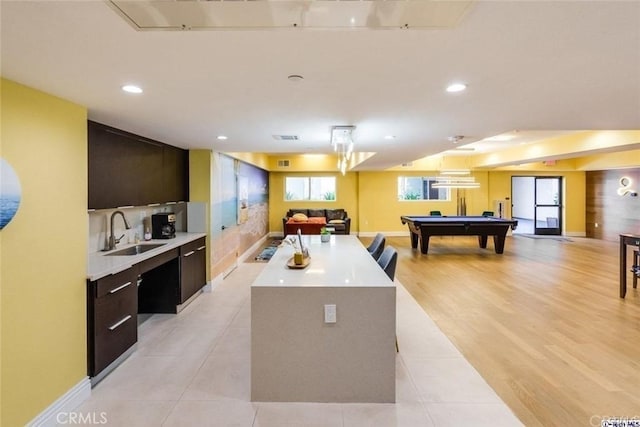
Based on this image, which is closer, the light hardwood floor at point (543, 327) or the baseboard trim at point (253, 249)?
the light hardwood floor at point (543, 327)

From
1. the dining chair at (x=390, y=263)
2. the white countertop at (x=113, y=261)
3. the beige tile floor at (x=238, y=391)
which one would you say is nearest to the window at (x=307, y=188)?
the white countertop at (x=113, y=261)

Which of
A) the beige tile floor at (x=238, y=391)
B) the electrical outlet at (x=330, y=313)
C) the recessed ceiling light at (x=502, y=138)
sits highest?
the recessed ceiling light at (x=502, y=138)

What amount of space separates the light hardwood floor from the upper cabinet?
12.0 ft

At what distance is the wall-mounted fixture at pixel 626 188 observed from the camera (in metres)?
9.31

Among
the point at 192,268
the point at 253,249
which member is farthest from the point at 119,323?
the point at 253,249

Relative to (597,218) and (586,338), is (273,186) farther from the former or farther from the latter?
(597,218)

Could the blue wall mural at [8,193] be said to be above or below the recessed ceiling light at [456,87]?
below

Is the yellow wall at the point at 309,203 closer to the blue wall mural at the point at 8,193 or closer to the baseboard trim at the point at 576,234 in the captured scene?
the baseboard trim at the point at 576,234

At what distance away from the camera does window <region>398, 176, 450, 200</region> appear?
38.0ft

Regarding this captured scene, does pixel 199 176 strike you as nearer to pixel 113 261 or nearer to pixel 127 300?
pixel 113 261

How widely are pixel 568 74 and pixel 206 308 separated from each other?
14.2ft

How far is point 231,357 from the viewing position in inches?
122

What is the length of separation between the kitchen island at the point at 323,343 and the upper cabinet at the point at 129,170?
74.0 inches

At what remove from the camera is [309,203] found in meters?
11.7
